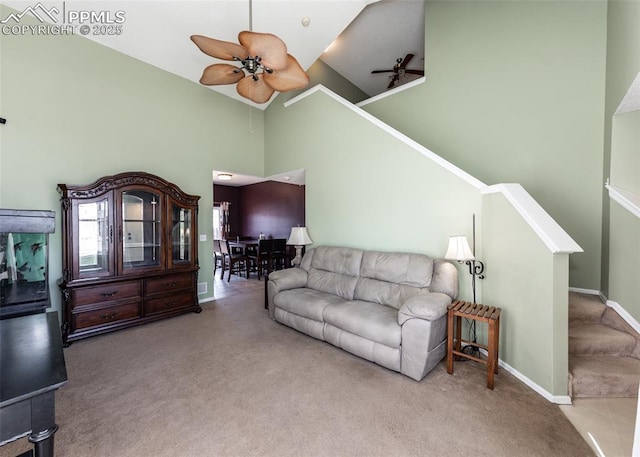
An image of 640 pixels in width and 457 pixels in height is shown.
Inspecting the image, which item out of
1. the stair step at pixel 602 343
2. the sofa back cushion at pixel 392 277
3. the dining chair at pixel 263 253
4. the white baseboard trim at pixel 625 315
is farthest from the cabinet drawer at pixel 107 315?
the white baseboard trim at pixel 625 315

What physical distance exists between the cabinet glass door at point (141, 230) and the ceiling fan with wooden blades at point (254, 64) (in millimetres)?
1790

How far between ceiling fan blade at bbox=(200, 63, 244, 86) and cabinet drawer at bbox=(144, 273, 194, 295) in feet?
8.77

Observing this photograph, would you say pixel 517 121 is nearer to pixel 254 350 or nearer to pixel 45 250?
pixel 254 350

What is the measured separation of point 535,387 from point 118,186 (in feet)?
15.8

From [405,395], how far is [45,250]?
349 cm

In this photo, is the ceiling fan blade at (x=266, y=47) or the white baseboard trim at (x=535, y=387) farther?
the ceiling fan blade at (x=266, y=47)

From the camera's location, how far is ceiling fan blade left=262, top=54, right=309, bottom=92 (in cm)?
272

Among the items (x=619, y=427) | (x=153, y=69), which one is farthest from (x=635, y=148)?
(x=153, y=69)

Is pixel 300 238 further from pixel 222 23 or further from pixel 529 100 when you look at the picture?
pixel 529 100

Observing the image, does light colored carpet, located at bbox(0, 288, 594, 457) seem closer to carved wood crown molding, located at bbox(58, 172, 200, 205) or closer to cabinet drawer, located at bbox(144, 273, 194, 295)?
cabinet drawer, located at bbox(144, 273, 194, 295)

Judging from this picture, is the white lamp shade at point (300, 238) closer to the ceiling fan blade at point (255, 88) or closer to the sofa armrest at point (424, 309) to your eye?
the ceiling fan blade at point (255, 88)

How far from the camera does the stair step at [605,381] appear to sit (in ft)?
6.52

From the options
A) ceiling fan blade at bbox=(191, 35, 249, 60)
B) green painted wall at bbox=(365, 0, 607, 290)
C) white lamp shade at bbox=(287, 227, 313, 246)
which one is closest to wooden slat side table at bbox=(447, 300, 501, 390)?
green painted wall at bbox=(365, 0, 607, 290)

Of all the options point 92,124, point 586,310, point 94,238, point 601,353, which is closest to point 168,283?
point 94,238
